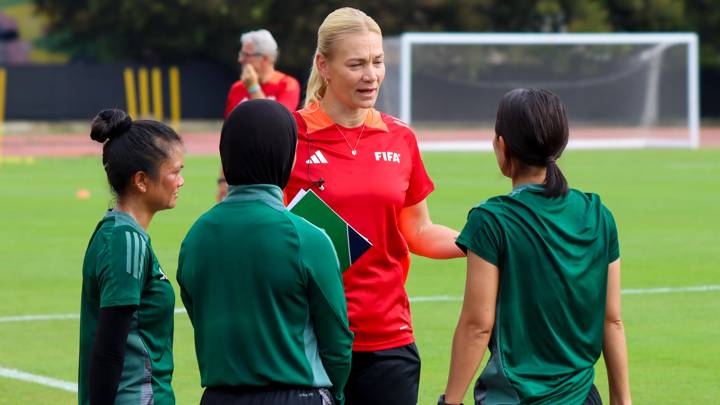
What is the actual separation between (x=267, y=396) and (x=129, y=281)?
59cm

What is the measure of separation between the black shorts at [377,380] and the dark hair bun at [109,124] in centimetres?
121

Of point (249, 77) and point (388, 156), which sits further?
point (249, 77)

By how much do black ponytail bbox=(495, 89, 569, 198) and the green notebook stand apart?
3.13 ft

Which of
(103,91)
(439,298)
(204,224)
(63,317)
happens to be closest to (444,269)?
(439,298)

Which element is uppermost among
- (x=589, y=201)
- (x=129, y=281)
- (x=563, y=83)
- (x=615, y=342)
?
(x=589, y=201)

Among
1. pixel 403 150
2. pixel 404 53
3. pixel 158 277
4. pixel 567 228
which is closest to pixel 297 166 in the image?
pixel 403 150

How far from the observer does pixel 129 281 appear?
414cm

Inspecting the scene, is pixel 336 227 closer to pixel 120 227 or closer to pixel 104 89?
pixel 120 227

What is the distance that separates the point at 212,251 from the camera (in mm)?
3887

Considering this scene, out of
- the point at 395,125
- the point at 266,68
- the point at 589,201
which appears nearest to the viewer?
the point at 589,201

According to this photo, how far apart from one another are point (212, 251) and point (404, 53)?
32041 millimetres

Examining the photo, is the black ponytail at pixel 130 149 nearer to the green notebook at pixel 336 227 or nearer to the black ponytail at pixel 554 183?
the green notebook at pixel 336 227

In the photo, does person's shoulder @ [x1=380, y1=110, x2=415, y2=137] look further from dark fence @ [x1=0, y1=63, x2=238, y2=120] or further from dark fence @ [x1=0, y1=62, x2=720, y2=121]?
dark fence @ [x1=0, y1=63, x2=238, y2=120]

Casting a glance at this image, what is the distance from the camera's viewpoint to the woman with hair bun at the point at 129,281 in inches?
162
